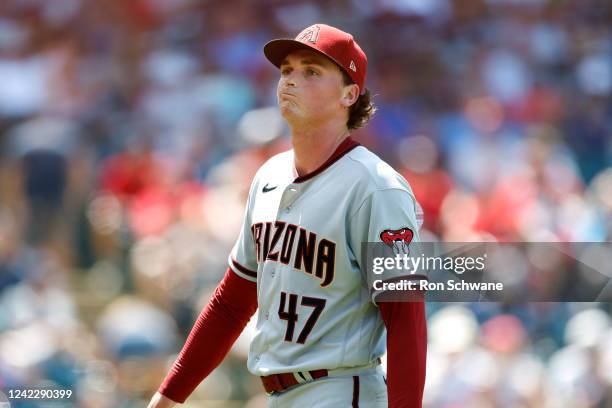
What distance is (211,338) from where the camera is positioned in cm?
302

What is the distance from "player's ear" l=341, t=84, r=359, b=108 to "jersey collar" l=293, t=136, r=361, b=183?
117mm

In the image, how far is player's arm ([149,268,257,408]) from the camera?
2982 millimetres

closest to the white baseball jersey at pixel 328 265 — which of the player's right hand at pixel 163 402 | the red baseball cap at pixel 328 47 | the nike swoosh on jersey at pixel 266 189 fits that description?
the nike swoosh on jersey at pixel 266 189

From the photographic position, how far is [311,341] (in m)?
2.64

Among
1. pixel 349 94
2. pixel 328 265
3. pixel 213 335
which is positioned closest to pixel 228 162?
pixel 213 335

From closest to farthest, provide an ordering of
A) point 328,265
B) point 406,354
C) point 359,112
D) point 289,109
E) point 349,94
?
point 406,354
point 328,265
point 289,109
point 349,94
point 359,112

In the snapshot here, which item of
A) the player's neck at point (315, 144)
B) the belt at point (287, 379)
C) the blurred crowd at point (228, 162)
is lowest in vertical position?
the belt at point (287, 379)

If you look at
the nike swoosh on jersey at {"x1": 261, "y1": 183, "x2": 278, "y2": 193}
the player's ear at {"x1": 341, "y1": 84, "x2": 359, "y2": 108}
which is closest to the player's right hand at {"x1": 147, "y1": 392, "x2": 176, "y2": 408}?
the nike swoosh on jersey at {"x1": 261, "y1": 183, "x2": 278, "y2": 193}

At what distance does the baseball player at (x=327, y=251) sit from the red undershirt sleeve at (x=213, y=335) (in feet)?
0.45

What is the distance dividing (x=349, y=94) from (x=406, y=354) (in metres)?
0.82

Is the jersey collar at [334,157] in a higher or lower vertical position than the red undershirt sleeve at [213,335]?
higher

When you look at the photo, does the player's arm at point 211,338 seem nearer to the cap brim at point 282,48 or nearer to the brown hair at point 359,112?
the brown hair at point 359,112

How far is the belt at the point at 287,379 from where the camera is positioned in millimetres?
2635

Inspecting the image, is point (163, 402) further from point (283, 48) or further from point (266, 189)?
point (283, 48)
